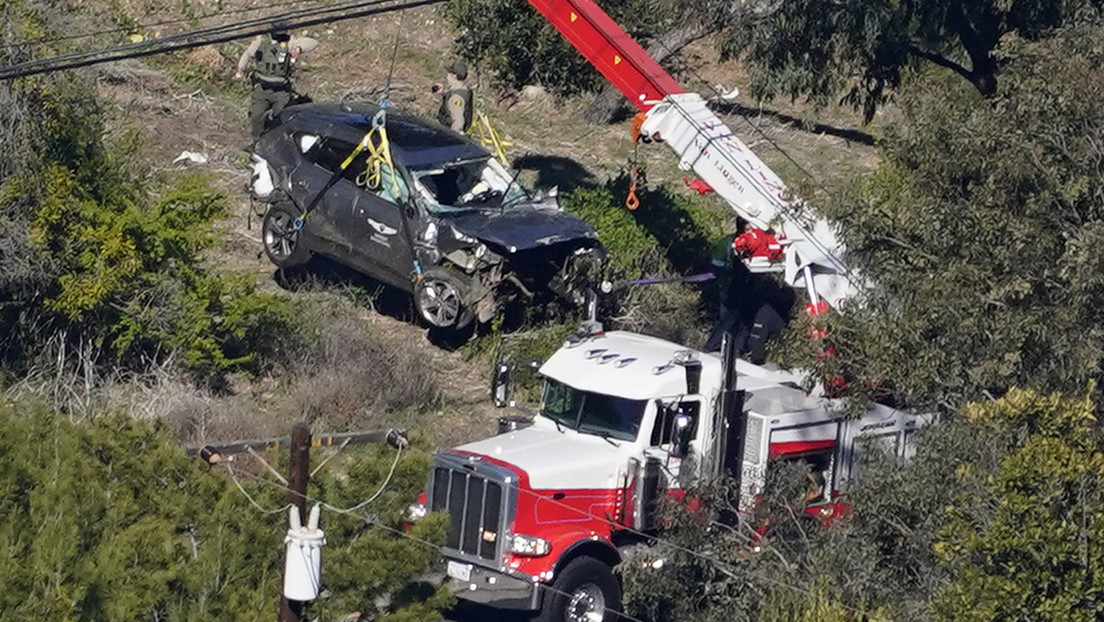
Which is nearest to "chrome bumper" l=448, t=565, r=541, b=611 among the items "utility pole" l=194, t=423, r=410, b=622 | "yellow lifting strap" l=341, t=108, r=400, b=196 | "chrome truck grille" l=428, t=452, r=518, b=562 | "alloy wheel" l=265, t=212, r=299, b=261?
"chrome truck grille" l=428, t=452, r=518, b=562

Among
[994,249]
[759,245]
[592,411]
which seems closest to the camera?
[994,249]

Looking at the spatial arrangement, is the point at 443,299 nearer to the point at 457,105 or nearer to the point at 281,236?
the point at 281,236

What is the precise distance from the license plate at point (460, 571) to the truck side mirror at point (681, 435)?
1875 mm

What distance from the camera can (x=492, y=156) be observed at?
1894 centimetres

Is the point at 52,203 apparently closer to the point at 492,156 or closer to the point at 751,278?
the point at 492,156

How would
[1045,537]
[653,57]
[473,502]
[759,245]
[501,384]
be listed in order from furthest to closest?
[653,57], [759,245], [501,384], [473,502], [1045,537]

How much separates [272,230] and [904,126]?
7.88 meters

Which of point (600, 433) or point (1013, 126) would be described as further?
point (600, 433)

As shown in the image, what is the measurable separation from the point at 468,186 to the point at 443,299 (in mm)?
1340

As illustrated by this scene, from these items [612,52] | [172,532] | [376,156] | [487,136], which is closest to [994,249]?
[172,532]

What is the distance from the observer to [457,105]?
21172 mm

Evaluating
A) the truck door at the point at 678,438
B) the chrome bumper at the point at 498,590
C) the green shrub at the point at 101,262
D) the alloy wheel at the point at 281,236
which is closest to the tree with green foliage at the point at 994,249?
the truck door at the point at 678,438

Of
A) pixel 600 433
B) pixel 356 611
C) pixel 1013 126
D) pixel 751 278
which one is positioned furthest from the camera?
pixel 751 278

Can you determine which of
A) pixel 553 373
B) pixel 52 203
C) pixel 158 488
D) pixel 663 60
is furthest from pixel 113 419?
pixel 663 60
